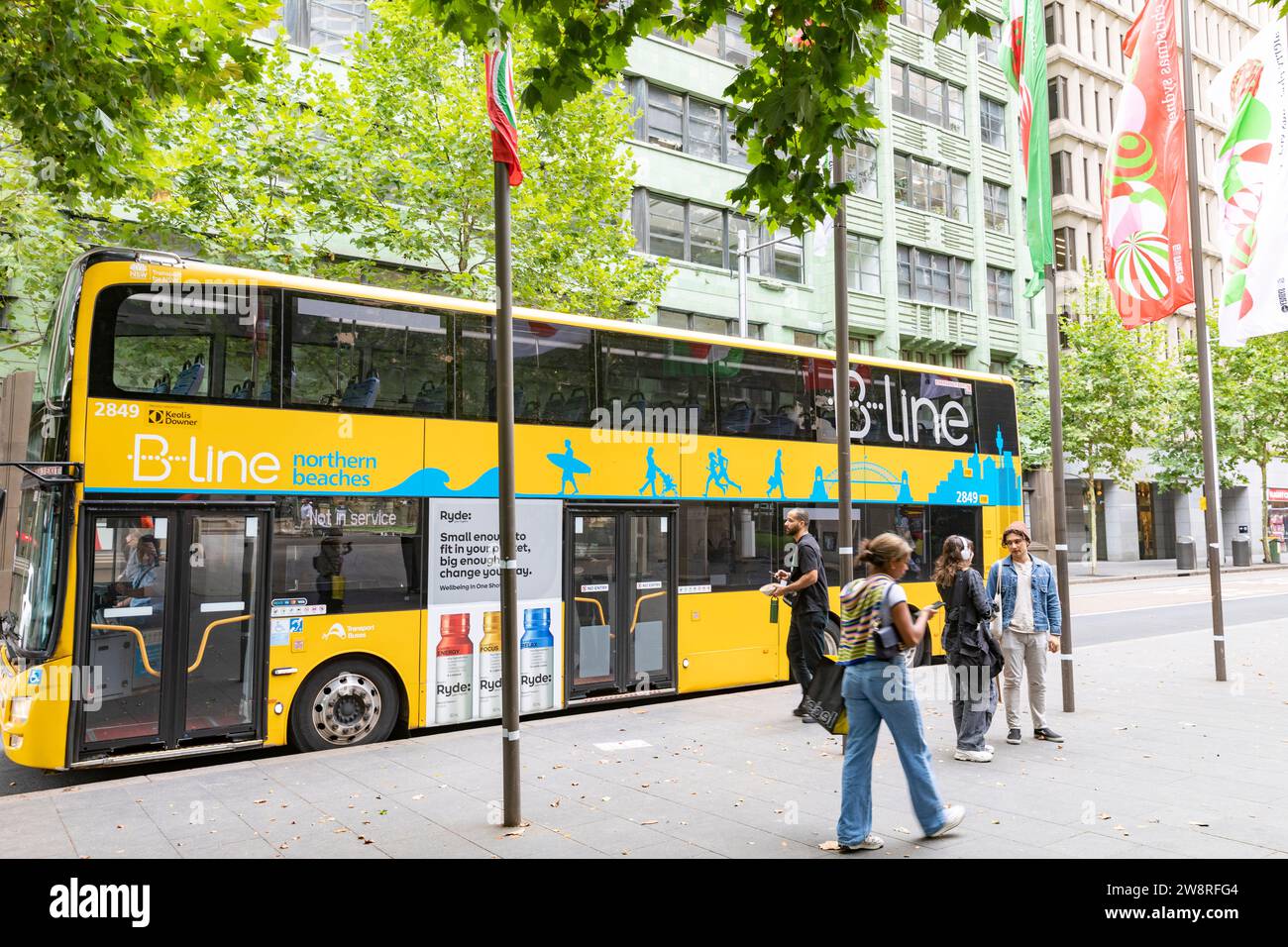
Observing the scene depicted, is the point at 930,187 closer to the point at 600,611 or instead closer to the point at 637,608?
the point at 637,608

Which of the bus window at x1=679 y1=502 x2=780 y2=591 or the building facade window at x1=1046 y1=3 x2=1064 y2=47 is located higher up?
the building facade window at x1=1046 y1=3 x2=1064 y2=47

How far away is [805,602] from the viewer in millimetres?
9328

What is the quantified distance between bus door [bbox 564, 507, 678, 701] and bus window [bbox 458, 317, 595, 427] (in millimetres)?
1087

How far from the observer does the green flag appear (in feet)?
32.3

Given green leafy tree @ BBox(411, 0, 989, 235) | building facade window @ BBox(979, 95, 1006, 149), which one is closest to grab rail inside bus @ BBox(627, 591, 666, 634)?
green leafy tree @ BBox(411, 0, 989, 235)

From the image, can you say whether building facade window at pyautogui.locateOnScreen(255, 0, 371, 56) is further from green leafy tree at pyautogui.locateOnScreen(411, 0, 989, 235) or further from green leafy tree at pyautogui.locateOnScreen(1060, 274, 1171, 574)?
green leafy tree at pyautogui.locateOnScreen(1060, 274, 1171, 574)

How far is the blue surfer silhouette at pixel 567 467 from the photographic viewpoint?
10008 millimetres

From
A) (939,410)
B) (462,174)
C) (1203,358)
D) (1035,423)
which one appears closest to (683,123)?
(462,174)

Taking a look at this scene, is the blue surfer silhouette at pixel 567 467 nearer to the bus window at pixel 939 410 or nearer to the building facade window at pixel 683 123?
the bus window at pixel 939 410

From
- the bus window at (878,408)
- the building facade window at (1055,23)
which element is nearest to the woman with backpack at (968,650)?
the bus window at (878,408)

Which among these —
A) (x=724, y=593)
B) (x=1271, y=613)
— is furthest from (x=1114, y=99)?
(x=724, y=593)

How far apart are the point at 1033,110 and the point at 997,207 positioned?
1350 inches
